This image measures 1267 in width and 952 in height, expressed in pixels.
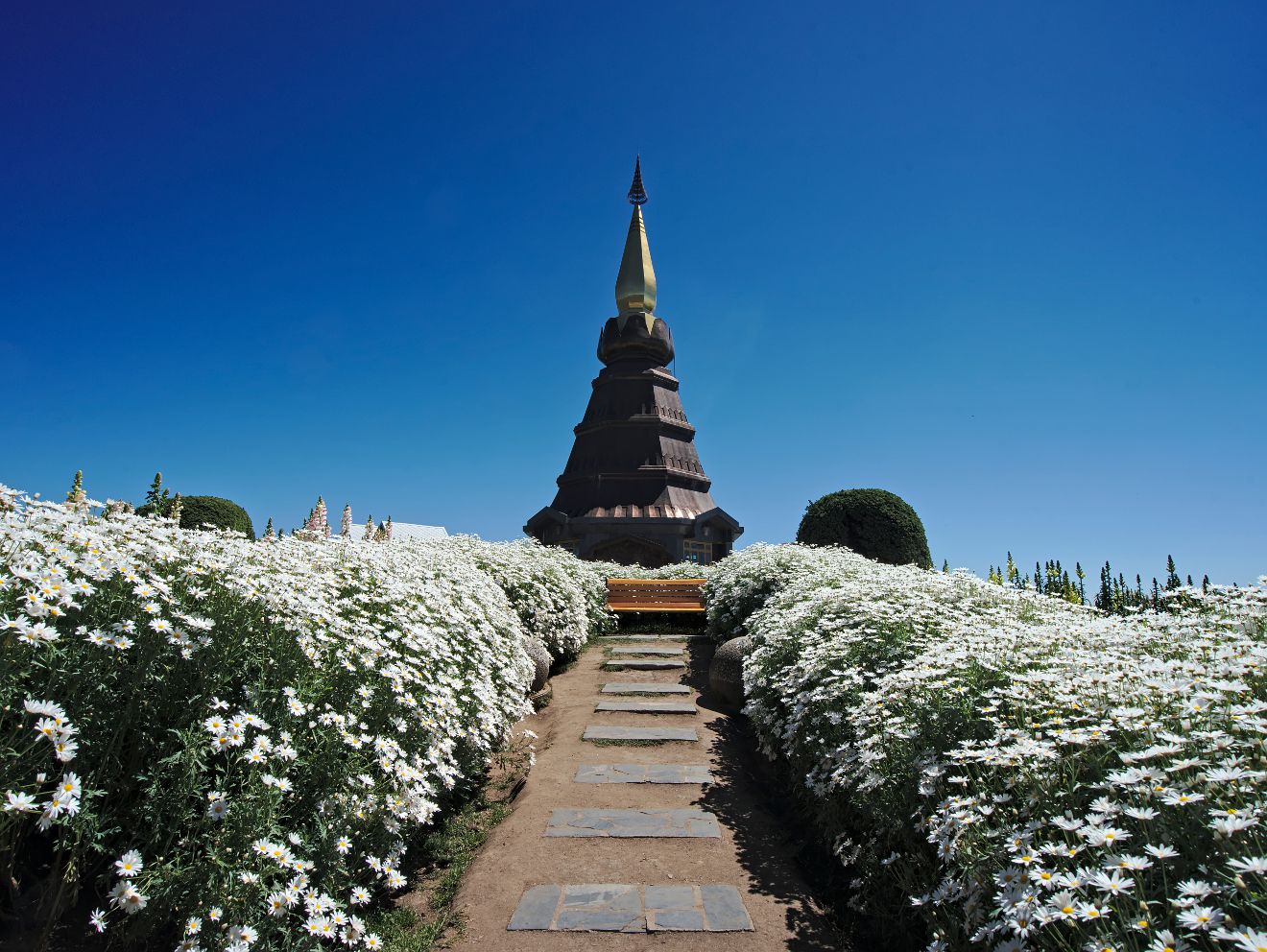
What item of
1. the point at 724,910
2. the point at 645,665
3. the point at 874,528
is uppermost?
the point at 874,528

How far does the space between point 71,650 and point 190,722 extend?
2.08ft

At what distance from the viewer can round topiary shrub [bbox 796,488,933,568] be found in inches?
798

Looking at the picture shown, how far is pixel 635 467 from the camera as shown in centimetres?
2916

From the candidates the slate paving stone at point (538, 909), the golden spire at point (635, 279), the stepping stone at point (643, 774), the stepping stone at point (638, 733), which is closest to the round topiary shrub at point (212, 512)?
the stepping stone at point (638, 733)

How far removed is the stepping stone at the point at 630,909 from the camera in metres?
4.14

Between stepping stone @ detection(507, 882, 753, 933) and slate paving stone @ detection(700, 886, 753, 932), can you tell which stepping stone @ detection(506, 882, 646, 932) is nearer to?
stepping stone @ detection(507, 882, 753, 933)

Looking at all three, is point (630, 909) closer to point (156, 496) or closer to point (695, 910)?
point (695, 910)

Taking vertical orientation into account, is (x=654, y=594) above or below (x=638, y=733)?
above

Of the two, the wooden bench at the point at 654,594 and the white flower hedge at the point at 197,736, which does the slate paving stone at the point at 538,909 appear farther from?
the wooden bench at the point at 654,594

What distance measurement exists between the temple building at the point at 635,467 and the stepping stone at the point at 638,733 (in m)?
18.7

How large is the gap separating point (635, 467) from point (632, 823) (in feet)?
78.2

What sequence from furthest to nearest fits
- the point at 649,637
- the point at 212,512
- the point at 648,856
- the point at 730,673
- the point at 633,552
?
1. the point at 633,552
2. the point at 212,512
3. the point at 649,637
4. the point at 730,673
5. the point at 648,856

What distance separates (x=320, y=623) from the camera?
4082mm

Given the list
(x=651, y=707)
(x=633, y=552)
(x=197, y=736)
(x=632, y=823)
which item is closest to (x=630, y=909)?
(x=632, y=823)
